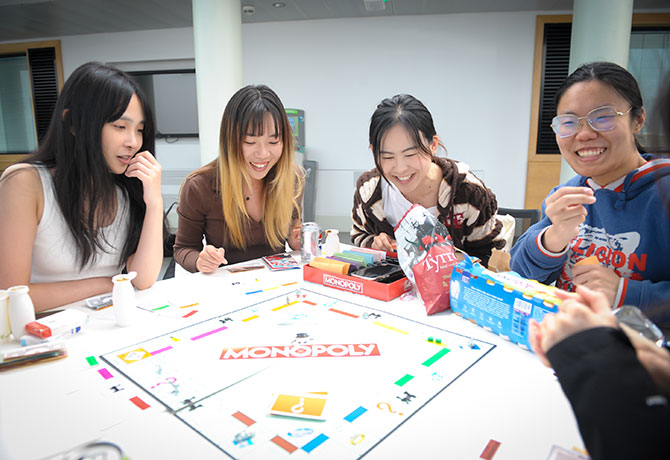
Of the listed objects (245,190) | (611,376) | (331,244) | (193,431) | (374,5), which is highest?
(374,5)

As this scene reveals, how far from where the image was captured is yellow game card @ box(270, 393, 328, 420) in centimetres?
77

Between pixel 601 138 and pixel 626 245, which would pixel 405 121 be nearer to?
pixel 601 138

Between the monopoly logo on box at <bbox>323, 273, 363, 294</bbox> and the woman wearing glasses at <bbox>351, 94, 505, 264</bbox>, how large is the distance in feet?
1.26

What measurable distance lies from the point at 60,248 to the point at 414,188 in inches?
53.4

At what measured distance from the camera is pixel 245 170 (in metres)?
1.94

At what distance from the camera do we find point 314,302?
1.34m

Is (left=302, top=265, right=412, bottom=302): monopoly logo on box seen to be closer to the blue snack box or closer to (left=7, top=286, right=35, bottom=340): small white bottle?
the blue snack box

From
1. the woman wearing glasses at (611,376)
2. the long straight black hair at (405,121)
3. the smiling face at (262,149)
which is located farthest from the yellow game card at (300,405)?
the smiling face at (262,149)

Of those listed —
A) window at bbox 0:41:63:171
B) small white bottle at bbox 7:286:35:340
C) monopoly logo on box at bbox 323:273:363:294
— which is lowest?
monopoly logo on box at bbox 323:273:363:294

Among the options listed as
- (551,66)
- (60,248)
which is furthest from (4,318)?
(551,66)

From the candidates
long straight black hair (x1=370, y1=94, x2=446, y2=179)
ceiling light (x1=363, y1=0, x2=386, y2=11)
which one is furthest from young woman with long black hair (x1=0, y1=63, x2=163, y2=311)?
ceiling light (x1=363, y1=0, x2=386, y2=11)

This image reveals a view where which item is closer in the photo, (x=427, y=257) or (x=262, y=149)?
(x=427, y=257)

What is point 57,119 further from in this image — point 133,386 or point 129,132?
point 133,386

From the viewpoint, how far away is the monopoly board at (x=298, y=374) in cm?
73
